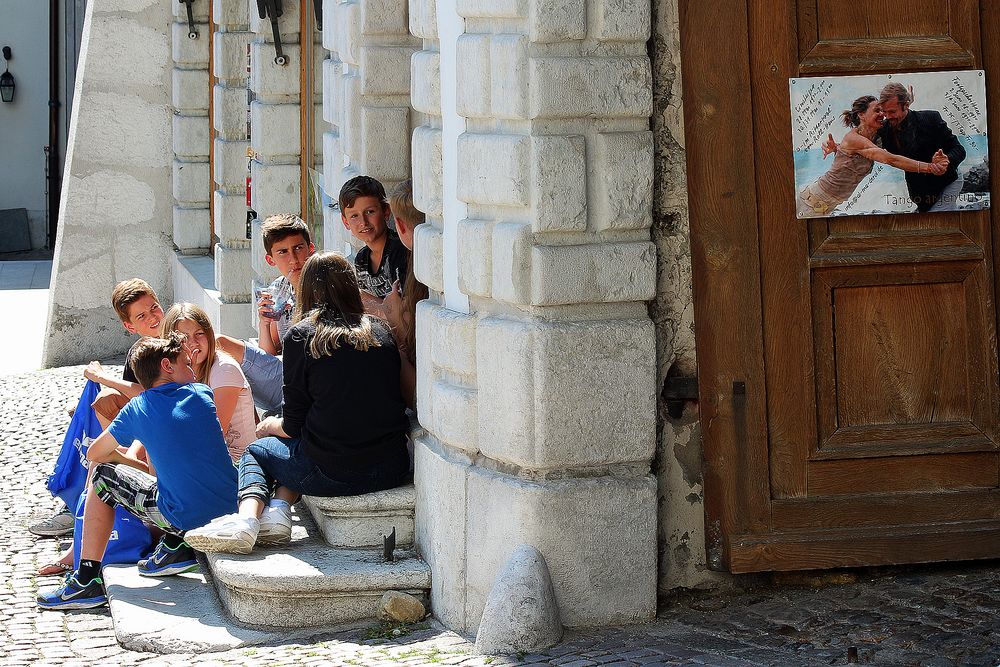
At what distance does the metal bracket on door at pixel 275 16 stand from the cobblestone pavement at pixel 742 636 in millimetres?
4776

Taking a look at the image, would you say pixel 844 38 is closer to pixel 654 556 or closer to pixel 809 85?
pixel 809 85

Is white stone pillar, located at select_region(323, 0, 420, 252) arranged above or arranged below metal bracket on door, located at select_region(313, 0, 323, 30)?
below

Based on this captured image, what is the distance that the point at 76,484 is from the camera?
6.48m

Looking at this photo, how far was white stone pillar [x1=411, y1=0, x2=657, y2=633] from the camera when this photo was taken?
4.55 meters

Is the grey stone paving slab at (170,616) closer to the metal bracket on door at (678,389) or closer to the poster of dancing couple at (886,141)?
the metal bracket on door at (678,389)

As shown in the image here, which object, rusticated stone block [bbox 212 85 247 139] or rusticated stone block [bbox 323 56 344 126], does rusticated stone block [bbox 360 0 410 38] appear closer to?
rusticated stone block [bbox 323 56 344 126]

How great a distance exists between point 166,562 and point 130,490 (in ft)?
1.06

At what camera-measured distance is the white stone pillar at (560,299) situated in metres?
4.55

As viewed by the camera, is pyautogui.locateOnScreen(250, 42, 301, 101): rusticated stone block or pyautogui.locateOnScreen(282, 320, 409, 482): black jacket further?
pyautogui.locateOnScreen(250, 42, 301, 101): rusticated stone block

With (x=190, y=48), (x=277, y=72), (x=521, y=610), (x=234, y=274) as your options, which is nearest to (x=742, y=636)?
(x=521, y=610)

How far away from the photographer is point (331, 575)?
16.8 ft

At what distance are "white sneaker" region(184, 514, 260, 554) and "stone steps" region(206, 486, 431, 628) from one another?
0.14 feet

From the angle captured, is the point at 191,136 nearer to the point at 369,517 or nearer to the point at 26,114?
the point at 369,517

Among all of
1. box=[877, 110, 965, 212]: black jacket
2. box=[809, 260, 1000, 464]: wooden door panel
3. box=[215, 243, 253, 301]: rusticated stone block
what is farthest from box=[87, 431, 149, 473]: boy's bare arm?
box=[215, 243, 253, 301]: rusticated stone block
